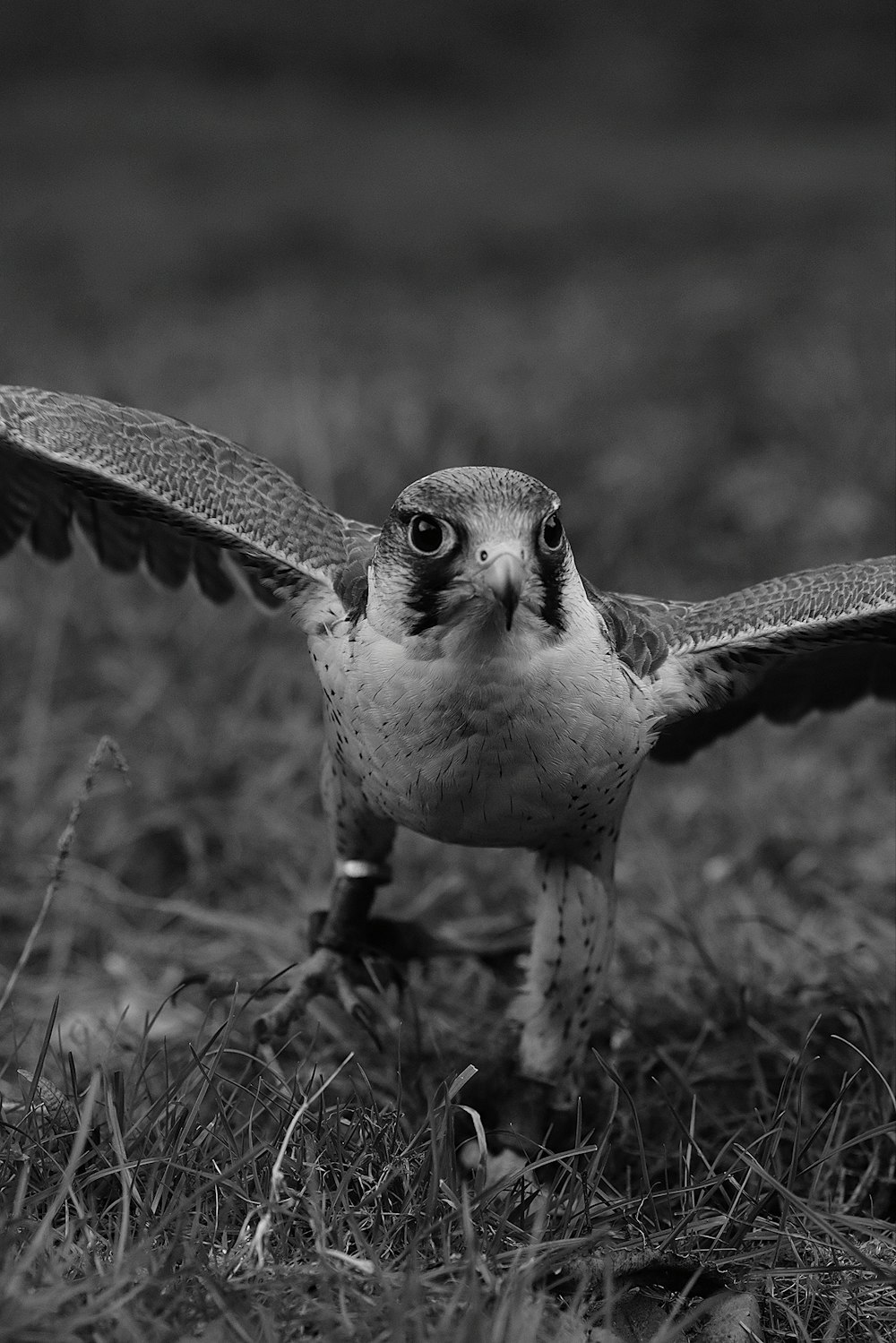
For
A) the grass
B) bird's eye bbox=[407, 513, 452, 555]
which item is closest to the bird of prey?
bird's eye bbox=[407, 513, 452, 555]

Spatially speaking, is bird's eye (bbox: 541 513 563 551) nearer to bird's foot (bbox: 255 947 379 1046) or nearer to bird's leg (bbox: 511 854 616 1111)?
bird's leg (bbox: 511 854 616 1111)

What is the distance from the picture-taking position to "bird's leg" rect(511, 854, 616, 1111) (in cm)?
338

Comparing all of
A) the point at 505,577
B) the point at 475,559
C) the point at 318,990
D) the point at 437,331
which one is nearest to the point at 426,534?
the point at 475,559

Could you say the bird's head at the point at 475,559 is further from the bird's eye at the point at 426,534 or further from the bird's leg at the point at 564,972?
the bird's leg at the point at 564,972

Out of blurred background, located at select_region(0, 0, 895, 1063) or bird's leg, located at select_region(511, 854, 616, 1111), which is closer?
bird's leg, located at select_region(511, 854, 616, 1111)

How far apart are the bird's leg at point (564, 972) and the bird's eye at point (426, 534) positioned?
3.22 feet

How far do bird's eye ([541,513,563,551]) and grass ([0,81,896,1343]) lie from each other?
1137 millimetres

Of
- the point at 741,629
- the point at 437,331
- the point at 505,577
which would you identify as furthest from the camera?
the point at 437,331

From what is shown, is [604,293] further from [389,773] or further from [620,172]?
[389,773]

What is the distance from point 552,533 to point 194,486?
0.99m

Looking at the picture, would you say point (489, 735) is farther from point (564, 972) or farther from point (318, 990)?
point (318, 990)

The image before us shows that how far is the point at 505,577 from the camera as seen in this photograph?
99.0 inches

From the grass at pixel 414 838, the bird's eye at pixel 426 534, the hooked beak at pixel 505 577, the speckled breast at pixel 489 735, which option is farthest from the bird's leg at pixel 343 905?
the hooked beak at pixel 505 577

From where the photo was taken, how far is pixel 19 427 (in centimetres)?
325
